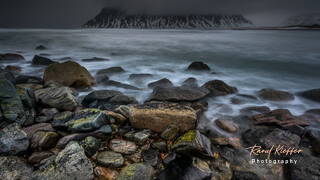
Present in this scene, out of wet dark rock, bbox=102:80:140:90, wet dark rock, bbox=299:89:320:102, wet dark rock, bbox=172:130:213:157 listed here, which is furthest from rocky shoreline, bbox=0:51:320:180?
wet dark rock, bbox=102:80:140:90

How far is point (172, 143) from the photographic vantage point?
4.09m

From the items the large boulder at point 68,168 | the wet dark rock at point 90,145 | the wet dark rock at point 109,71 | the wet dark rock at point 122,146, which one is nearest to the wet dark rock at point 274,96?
the wet dark rock at point 122,146

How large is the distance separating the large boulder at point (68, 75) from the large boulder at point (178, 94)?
3.07 metres

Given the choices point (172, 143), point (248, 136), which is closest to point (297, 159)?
point (248, 136)

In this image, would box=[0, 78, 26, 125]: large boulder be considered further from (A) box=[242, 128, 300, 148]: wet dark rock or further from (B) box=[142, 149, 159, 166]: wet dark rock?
(A) box=[242, 128, 300, 148]: wet dark rock

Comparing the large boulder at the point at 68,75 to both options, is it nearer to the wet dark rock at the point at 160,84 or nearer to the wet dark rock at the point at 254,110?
the wet dark rock at the point at 160,84

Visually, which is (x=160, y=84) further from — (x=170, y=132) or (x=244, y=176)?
(x=244, y=176)

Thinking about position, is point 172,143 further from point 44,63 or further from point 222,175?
point 44,63

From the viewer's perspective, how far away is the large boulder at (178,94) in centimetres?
675

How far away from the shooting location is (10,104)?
14.9 feet

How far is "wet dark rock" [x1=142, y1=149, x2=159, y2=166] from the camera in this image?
12.1 feet

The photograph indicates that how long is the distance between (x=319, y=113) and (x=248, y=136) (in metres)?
3.21

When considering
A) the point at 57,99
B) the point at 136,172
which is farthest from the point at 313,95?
the point at 57,99

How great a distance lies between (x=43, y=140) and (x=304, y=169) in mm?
4544
